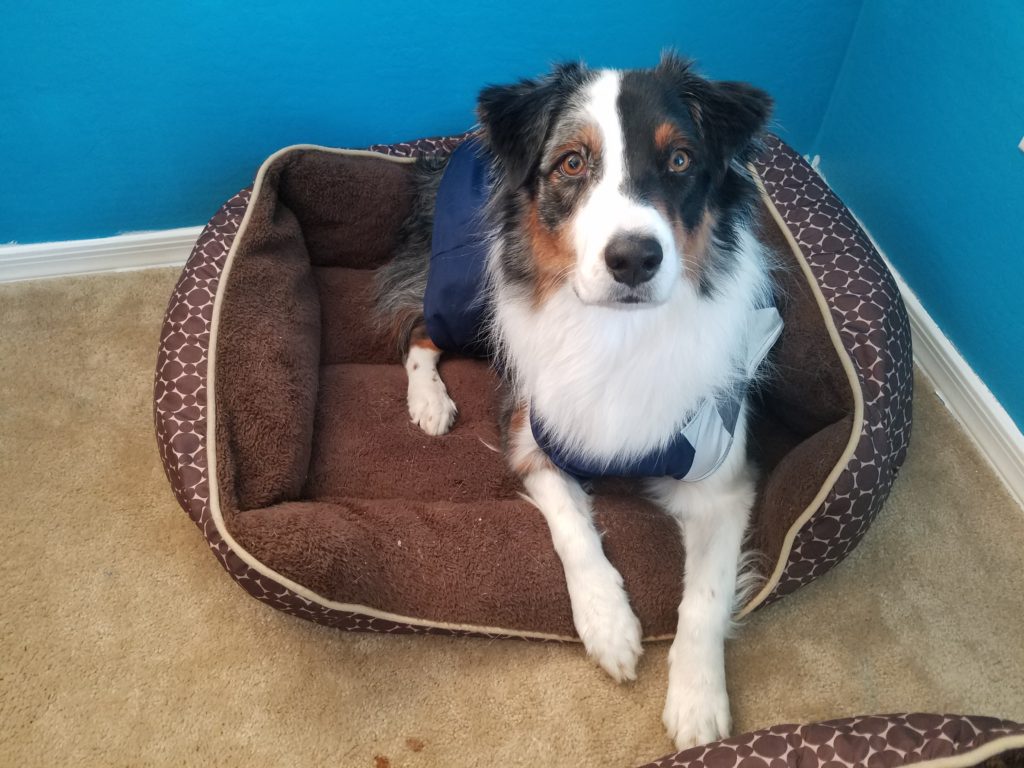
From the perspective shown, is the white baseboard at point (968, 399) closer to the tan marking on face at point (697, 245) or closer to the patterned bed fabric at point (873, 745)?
the patterned bed fabric at point (873, 745)

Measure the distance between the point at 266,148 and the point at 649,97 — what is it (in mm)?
1685

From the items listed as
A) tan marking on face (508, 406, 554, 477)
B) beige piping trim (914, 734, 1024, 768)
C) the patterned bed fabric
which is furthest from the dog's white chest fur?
beige piping trim (914, 734, 1024, 768)

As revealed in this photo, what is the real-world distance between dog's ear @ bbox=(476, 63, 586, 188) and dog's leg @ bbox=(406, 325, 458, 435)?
847 millimetres

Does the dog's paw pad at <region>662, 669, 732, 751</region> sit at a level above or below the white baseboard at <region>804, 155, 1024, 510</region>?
below

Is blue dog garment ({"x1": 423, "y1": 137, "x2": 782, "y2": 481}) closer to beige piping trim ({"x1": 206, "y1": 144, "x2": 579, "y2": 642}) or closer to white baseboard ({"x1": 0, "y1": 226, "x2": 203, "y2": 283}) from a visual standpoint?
beige piping trim ({"x1": 206, "y1": 144, "x2": 579, "y2": 642})

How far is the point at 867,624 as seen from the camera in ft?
7.46

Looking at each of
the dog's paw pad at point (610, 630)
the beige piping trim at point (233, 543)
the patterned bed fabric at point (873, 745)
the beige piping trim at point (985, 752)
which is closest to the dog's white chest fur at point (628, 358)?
the dog's paw pad at point (610, 630)

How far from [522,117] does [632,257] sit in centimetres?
48

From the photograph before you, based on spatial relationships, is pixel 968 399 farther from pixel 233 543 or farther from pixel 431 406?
pixel 233 543

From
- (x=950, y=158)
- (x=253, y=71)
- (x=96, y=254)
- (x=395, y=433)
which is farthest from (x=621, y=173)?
(x=96, y=254)

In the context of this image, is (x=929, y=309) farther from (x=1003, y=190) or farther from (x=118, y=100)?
(x=118, y=100)

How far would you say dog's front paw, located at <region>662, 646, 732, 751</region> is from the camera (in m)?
1.94

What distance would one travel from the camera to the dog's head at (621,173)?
1.69m

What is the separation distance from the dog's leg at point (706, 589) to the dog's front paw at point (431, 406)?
643mm
